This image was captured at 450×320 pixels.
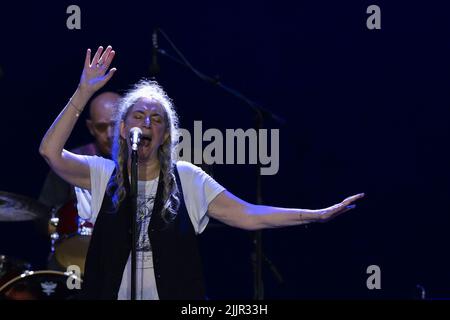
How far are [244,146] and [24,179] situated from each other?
61.2 inches

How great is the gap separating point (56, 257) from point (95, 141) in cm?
108

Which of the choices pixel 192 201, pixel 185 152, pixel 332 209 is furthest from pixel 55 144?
pixel 185 152

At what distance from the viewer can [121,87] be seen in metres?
6.07

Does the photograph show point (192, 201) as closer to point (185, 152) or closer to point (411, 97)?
point (185, 152)

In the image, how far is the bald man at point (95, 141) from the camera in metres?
5.73

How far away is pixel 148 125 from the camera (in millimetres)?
3750

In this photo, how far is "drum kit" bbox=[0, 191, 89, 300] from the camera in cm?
496

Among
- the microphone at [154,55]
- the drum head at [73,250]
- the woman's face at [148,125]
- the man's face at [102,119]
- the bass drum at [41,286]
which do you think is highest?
the microphone at [154,55]

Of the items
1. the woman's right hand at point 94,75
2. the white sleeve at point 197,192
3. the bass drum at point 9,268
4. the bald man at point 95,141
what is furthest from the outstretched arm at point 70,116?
the bald man at point 95,141

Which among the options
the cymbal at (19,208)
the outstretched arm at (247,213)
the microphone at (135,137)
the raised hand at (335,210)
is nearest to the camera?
the microphone at (135,137)

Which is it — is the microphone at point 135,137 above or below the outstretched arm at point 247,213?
above

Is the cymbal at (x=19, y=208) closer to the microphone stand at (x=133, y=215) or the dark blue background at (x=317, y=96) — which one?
the dark blue background at (x=317, y=96)

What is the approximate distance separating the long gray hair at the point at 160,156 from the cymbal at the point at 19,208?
44.8 inches

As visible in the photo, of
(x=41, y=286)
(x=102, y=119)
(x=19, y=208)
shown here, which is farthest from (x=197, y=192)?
(x=102, y=119)
